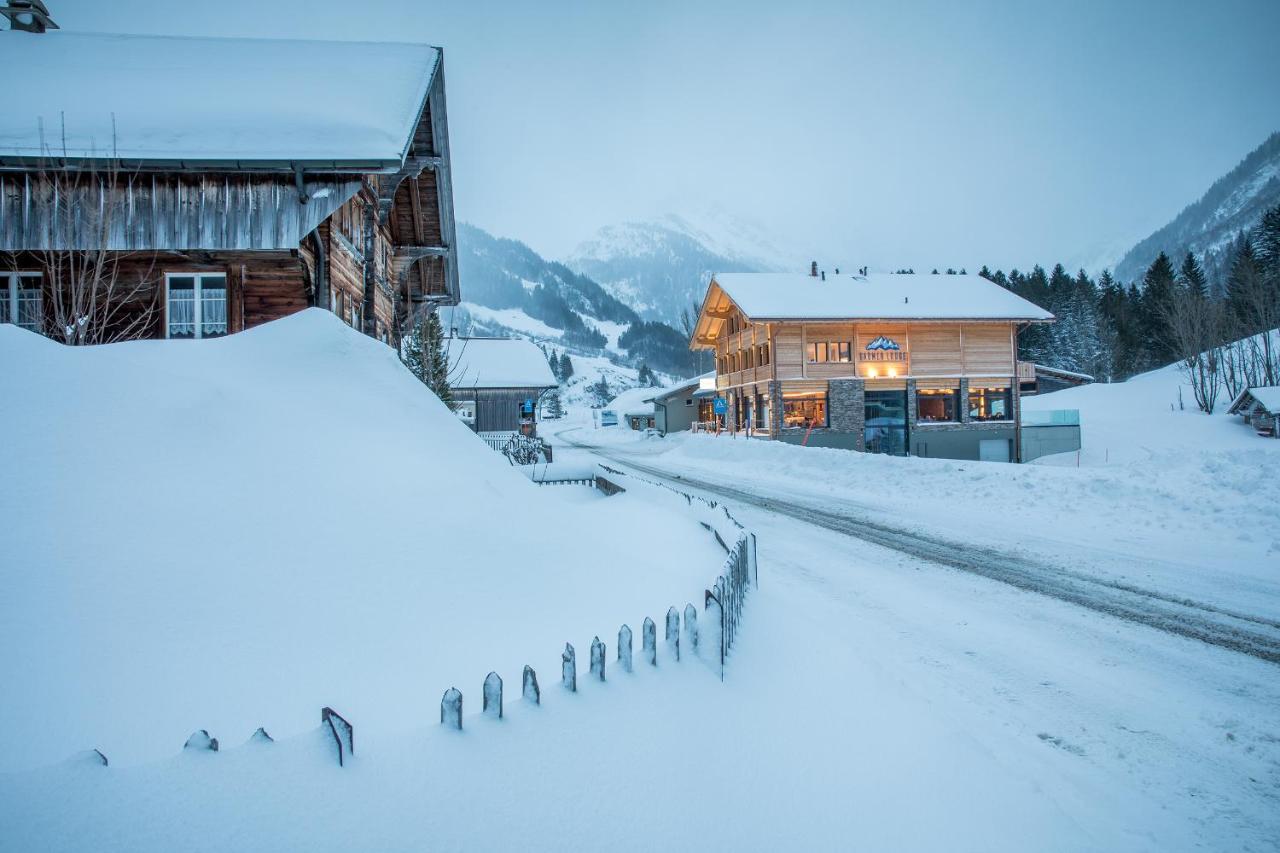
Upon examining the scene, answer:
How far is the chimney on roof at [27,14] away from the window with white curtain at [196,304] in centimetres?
952

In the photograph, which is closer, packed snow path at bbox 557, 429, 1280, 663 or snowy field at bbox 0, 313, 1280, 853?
snowy field at bbox 0, 313, 1280, 853

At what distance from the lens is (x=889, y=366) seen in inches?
1358

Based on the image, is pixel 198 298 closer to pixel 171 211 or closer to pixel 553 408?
pixel 171 211

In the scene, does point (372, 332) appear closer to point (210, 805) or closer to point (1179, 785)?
point (210, 805)

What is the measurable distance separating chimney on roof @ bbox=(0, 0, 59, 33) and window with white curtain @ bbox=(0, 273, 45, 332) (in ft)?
26.3

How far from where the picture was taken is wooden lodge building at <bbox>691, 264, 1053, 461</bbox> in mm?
33719

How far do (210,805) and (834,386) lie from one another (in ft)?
112

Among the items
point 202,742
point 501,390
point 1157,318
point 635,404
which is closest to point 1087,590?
point 202,742

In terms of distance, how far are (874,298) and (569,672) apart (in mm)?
36274

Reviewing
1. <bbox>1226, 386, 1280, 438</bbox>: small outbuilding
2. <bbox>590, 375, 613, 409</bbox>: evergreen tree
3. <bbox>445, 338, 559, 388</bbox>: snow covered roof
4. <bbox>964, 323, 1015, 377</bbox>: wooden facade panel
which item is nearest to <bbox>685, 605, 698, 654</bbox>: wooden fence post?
<bbox>445, 338, 559, 388</bbox>: snow covered roof

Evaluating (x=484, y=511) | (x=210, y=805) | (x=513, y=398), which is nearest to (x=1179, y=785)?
(x=210, y=805)

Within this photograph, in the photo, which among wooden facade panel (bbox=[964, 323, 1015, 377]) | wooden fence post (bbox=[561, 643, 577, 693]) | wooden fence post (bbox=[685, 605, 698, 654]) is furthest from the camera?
wooden facade panel (bbox=[964, 323, 1015, 377])

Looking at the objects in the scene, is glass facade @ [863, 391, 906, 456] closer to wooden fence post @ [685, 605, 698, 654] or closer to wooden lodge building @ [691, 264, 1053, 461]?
wooden lodge building @ [691, 264, 1053, 461]

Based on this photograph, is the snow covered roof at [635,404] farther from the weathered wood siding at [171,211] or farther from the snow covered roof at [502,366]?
the weathered wood siding at [171,211]
